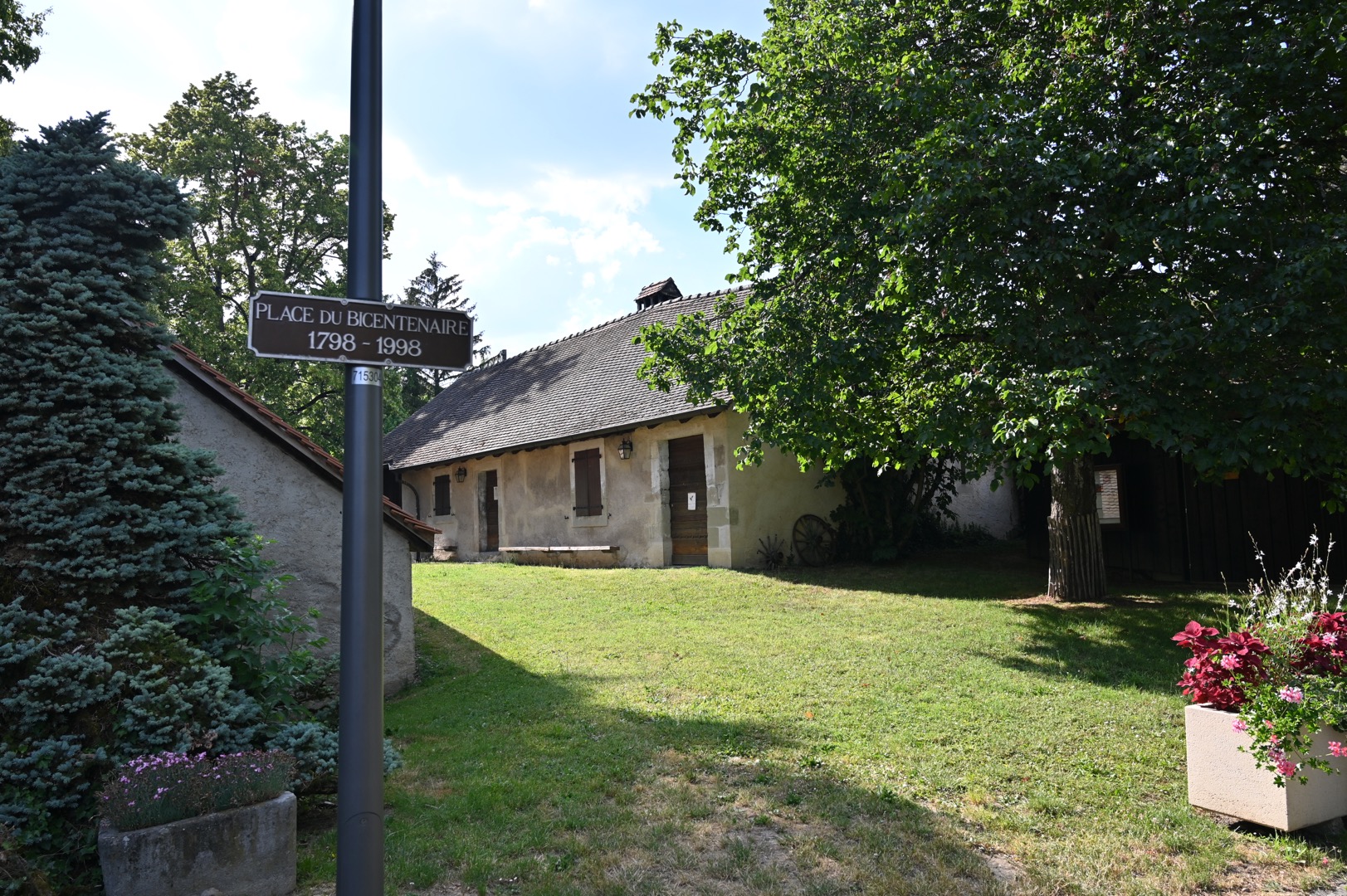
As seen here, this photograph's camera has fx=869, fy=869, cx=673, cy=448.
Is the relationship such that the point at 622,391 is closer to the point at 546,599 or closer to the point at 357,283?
the point at 546,599

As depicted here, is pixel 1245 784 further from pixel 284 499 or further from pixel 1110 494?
pixel 1110 494

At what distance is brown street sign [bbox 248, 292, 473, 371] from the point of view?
9.76 feet

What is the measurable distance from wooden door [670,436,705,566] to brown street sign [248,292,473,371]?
12.2 meters

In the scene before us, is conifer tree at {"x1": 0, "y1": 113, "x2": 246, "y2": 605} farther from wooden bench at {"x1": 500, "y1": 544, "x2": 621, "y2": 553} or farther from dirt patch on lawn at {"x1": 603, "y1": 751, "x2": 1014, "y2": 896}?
wooden bench at {"x1": 500, "y1": 544, "x2": 621, "y2": 553}

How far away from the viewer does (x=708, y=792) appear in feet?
15.9

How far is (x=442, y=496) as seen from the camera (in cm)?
2308

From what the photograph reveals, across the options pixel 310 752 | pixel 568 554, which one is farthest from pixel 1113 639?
pixel 568 554

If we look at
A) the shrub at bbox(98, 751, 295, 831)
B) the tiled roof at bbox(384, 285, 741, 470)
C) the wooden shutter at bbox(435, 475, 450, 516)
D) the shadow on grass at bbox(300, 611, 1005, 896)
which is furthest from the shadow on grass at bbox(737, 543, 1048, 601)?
the wooden shutter at bbox(435, 475, 450, 516)

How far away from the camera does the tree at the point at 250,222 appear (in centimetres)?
2269

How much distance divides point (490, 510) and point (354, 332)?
1865 cm

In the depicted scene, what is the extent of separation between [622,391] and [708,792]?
13.2 meters

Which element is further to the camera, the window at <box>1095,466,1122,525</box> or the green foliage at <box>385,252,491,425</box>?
the green foliage at <box>385,252,491,425</box>

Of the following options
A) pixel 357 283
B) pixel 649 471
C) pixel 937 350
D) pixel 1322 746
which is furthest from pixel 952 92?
pixel 649 471

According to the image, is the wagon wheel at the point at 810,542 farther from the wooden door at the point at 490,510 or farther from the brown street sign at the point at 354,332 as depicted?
the brown street sign at the point at 354,332
